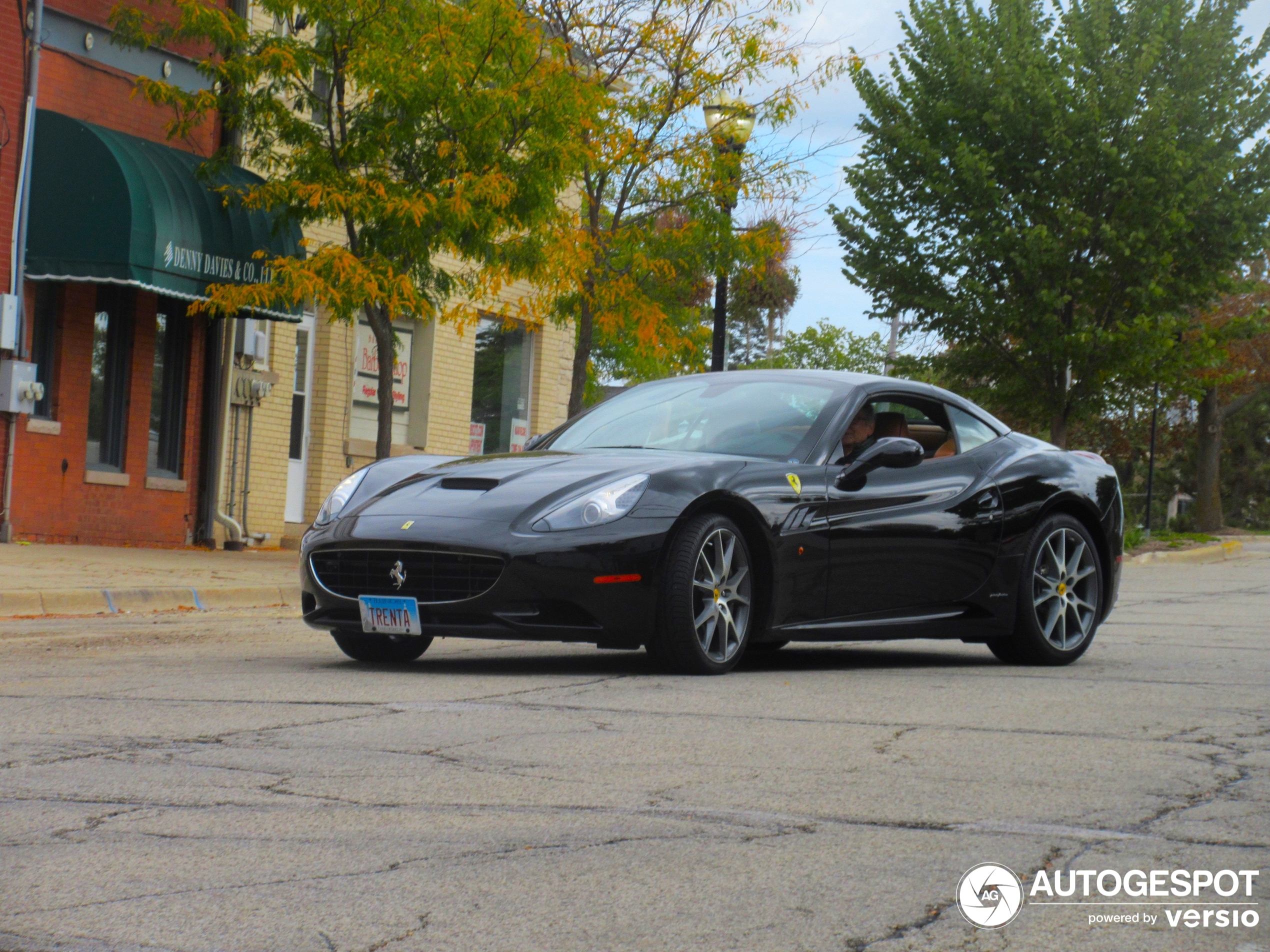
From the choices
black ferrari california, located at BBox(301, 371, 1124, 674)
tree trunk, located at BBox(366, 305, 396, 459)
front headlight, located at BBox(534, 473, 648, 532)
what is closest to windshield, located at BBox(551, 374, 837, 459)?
black ferrari california, located at BBox(301, 371, 1124, 674)

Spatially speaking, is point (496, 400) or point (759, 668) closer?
point (759, 668)

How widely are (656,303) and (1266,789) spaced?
44.7 feet

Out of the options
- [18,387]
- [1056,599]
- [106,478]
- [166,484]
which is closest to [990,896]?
[1056,599]

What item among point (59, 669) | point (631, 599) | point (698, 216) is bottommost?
point (59, 669)

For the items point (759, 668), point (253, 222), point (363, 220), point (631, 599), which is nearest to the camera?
point (631, 599)

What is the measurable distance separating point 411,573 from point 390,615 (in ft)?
0.65

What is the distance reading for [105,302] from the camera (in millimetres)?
16922

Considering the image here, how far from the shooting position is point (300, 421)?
20.8 m

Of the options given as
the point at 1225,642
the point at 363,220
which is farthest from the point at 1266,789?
the point at 363,220

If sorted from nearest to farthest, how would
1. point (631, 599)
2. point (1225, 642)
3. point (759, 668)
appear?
point (631, 599) → point (759, 668) → point (1225, 642)

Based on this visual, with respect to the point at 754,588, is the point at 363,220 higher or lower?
higher

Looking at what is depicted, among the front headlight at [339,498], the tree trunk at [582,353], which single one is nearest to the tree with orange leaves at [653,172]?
the tree trunk at [582,353]

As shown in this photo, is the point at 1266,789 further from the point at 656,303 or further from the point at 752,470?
the point at 656,303

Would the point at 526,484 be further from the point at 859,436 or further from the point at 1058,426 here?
the point at 1058,426
